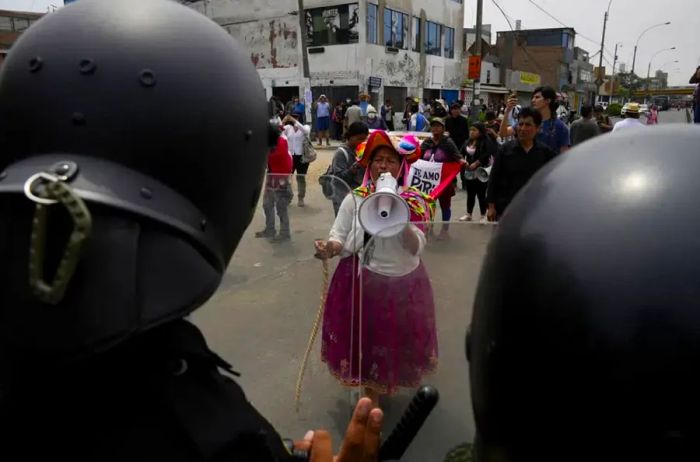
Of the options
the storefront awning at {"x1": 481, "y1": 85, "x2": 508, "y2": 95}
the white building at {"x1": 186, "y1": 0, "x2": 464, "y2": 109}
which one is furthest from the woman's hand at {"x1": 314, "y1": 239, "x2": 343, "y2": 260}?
the storefront awning at {"x1": 481, "y1": 85, "x2": 508, "y2": 95}

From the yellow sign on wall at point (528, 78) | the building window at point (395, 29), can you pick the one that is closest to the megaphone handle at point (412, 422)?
the building window at point (395, 29)

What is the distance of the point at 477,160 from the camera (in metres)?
6.79

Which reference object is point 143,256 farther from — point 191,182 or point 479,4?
point 479,4

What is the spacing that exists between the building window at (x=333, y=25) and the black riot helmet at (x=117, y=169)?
2393 cm

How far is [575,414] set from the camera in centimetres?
72

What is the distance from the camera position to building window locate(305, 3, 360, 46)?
23.6 meters

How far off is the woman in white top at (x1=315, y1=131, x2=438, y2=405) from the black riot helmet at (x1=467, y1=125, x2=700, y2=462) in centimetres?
109

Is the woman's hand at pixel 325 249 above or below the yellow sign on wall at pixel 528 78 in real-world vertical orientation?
below

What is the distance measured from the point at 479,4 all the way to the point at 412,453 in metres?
14.9

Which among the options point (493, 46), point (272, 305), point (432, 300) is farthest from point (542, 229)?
point (493, 46)

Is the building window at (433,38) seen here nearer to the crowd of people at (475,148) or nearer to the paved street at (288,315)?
the crowd of people at (475,148)

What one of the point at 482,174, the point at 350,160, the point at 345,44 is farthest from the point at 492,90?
the point at 350,160

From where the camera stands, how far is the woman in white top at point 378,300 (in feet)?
6.47

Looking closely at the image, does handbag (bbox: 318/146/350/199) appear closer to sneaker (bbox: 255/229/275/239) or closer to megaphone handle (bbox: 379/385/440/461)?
sneaker (bbox: 255/229/275/239)
